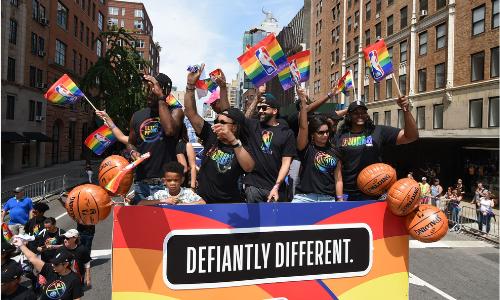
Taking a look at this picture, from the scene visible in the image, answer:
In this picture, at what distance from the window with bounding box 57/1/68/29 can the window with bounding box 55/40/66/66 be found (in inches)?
68.6

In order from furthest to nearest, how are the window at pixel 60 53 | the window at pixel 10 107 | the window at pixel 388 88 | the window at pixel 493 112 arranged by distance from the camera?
the window at pixel 60 53
the window at pixel 388 88
the window at pixel 10 107
the window at pixel 493 112

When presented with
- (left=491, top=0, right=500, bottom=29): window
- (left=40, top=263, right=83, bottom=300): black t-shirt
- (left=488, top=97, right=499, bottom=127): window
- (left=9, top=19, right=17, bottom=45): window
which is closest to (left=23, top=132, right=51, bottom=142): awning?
(left=9, top=19, right=17, bottom=45): window

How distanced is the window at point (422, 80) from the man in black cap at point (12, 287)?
98.9ft

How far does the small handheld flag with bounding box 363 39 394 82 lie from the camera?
541 cm

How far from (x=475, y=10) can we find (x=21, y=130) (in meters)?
33.5

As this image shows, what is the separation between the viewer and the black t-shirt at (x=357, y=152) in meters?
4.67

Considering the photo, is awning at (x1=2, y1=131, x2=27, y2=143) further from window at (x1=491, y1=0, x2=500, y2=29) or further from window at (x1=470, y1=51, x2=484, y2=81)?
window at (x1=491, y1=0, x2=500, y2=29)

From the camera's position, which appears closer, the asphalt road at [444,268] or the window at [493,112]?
the asphalt road at [444,268]

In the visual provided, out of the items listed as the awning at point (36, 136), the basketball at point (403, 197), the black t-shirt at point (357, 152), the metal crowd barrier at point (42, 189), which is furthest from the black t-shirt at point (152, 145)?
the awning at point (36, 136)

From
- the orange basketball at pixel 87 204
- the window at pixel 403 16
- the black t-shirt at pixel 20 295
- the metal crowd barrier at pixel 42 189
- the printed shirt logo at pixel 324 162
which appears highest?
the window at pixel 403 16

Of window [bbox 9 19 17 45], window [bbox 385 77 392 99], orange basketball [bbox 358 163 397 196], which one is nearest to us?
orange basketball [bbox 358 163 397 196]

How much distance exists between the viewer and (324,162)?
4.60m

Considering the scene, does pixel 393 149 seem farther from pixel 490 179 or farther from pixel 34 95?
pixel 34 95

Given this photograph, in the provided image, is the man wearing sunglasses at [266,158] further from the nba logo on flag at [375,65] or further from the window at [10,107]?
the window at [10,107]
